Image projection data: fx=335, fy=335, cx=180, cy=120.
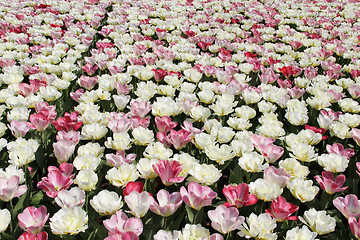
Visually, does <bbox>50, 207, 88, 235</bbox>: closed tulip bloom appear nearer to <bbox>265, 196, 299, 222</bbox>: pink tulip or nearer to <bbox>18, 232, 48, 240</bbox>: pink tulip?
<bbox>18, 232, 48, 240</bbox>: pink tulip

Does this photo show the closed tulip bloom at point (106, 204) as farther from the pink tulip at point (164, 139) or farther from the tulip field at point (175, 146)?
the pink tulip at point (164, 139)

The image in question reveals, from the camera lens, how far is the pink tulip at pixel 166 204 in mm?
1399

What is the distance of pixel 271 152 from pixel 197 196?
0.61 meters

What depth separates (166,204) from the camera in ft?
4.79

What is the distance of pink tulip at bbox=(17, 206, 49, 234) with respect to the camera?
1.32 m

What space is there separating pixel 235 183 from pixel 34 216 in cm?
103

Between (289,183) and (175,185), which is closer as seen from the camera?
(289,183)

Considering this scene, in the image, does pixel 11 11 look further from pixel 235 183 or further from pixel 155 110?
pixel 235 183

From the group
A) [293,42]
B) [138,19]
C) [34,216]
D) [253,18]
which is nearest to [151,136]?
[34,216]

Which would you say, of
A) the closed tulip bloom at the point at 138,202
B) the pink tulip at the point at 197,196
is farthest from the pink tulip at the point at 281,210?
the closed tulip bloom at the point at 138,202

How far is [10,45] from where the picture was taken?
149 inches

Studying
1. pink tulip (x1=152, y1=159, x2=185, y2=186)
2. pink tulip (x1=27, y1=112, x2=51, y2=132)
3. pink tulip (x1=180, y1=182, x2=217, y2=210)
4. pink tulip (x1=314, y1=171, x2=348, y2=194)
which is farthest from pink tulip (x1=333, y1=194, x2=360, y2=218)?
pink tulip (x1=27, y1=112, x2=51, y2=132)

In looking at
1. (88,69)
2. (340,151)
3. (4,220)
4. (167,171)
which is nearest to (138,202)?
(167,171)

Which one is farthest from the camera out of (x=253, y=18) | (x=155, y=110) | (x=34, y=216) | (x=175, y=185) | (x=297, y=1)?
(x=297, y=1)
